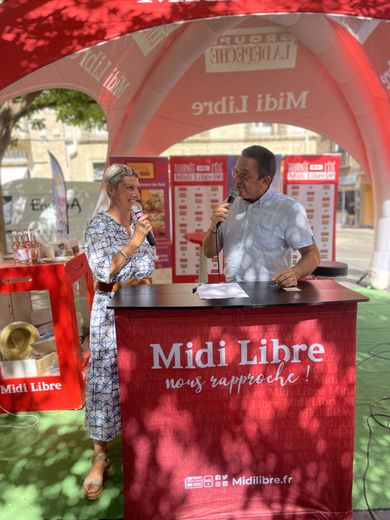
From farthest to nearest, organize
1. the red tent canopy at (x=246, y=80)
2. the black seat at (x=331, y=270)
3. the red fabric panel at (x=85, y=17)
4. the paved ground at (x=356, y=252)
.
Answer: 1. the paved ground at (x=356, y=252)
2. the red tent canopy at (x=246, y=80)
3. the black seat at (x=331, y=270)
4. the red fabric panel at (x=85, y=17)

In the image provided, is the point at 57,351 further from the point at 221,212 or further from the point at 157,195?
the point at 157,195

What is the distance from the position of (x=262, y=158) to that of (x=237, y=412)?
1.33 metres

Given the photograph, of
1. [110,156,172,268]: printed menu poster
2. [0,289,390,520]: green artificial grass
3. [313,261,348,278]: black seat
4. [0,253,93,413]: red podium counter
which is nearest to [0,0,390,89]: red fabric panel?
[0,253,93,413]: red podium counter

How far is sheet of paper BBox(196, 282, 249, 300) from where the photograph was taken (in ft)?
6.26

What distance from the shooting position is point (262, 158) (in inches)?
87.6

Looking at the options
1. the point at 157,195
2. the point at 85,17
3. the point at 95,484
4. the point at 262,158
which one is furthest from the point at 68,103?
the point at 95,484

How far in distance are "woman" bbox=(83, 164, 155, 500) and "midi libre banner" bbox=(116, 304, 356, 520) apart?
0.47m

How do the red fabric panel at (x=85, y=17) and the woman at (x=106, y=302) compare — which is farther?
the red fabric panel at (x=85, y=17)

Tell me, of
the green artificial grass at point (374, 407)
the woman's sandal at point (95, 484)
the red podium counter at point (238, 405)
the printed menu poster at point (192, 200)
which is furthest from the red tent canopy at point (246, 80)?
the woman's sandal at point (95, 484)

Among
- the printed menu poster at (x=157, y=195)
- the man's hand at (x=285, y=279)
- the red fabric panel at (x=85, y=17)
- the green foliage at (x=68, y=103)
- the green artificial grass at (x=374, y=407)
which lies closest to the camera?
the man's hand at (x=285, y=279)

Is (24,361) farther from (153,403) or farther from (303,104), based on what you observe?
(303,104)

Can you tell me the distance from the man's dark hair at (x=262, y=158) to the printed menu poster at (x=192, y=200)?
4.49 m

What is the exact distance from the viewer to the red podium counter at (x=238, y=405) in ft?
5.94

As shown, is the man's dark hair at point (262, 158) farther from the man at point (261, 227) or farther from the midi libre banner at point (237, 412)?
the midi libre banner at point (237, 412)
